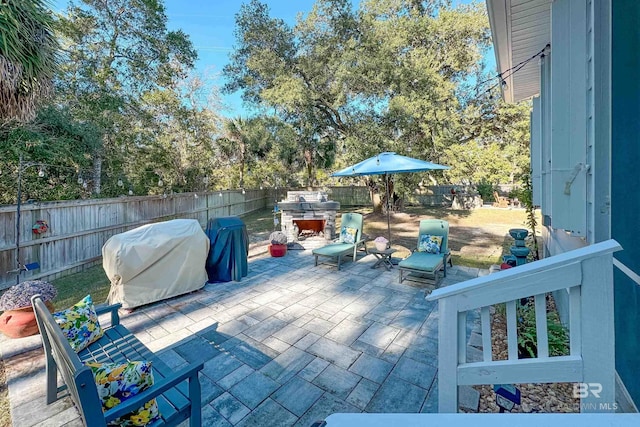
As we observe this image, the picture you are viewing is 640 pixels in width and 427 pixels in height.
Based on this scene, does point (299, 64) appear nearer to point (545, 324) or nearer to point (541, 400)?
point (541, 400)

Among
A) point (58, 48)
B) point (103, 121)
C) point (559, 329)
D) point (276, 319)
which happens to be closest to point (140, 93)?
point (103, 121)

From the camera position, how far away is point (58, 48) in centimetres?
339

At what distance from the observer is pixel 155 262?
13.6 feet

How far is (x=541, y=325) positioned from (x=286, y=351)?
2417 millimetres

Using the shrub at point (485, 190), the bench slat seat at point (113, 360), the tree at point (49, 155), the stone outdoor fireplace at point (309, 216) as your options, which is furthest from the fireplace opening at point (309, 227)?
the shrub at point (485, 190)

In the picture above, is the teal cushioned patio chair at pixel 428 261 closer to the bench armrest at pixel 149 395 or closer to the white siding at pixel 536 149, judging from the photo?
the white siding at pixel 536 149

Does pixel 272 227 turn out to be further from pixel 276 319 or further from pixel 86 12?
pixel 86 12

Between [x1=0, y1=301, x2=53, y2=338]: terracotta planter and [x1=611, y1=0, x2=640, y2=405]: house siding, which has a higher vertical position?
[x1=611, y1=0, x2=640, y2=405]: house siding

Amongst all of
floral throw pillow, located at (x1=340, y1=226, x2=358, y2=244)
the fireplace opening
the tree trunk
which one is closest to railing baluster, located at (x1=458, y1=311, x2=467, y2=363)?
floral throw pillow, located at (x1=340, y1=226, x2=358, y2=244)

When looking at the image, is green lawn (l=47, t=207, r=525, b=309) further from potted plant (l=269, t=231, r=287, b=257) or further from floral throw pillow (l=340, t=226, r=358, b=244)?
potted plant (l=269, t=231, r=287, b=257)

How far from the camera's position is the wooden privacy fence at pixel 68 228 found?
4984mm

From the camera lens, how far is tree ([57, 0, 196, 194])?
795 centimetres

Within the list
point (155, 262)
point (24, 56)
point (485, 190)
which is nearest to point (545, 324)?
point (155, 262)

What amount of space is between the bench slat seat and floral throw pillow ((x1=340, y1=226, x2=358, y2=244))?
4579mm
